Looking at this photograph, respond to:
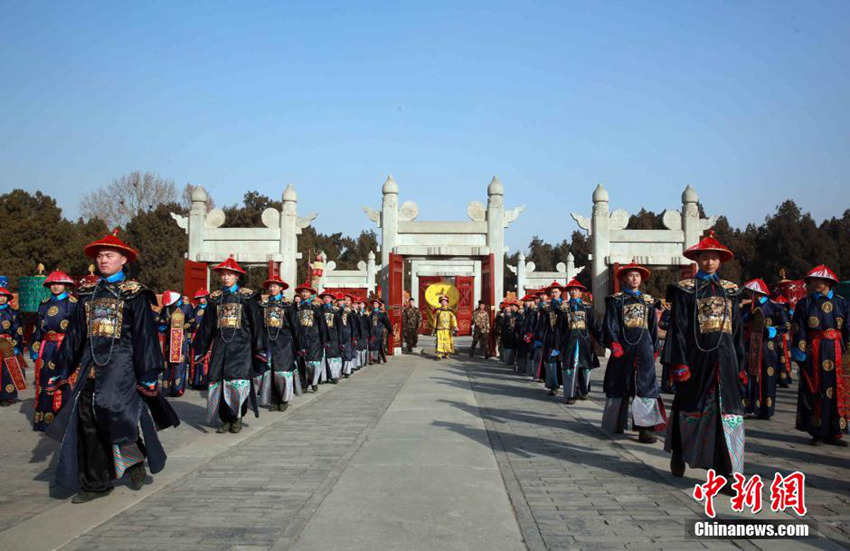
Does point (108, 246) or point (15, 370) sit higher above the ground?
point (108, 246)

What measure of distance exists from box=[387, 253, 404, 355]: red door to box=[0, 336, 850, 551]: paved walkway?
1264cm

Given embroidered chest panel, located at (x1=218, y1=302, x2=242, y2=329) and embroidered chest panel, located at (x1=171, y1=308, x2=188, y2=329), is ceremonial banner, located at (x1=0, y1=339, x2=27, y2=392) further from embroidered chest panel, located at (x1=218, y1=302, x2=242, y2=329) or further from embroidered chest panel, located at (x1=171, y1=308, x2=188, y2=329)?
embroidered chest panel, located at (x1=218, y1=302, x2=242, y2=329)

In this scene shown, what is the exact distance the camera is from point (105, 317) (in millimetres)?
5059

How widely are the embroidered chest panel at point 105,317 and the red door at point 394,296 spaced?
16.0 meters

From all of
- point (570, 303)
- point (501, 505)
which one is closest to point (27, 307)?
point (570, 303)

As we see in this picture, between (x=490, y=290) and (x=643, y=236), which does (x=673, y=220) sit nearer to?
(x=643, y=236)

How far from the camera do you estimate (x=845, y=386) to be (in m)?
7.13

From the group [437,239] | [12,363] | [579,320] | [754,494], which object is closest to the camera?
[754,494]

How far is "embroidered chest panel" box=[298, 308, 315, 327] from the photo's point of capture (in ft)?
38.7

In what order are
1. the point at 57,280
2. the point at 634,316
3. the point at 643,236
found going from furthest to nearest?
the point at 643,236
the point at 57,280
the point at 634,316

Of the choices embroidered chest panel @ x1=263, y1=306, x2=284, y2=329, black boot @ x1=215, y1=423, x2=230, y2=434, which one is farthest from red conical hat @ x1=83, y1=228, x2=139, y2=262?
embroidered chest panel @ x1=263, y1=306, x2=284, y2=329

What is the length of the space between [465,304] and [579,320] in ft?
72.0

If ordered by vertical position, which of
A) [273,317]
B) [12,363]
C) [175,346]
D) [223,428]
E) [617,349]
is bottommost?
[223,428]

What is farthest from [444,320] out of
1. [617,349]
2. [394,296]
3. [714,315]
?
[714,315]
